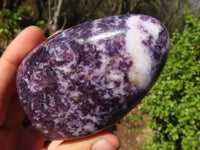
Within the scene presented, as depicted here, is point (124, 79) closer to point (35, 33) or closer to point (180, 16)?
point (35, 33)

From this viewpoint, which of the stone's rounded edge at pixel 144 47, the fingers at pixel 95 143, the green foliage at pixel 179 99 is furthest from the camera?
the green foliage at pixel 179 99

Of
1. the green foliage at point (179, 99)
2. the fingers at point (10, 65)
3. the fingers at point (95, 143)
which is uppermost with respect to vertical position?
the fingers at point (10, 65)

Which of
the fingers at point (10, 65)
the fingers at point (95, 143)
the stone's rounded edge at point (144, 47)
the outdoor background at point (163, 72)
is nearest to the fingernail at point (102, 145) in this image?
the fingers at point (95, 143)

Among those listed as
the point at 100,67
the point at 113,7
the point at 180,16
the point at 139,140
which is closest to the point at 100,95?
the point at 100,67

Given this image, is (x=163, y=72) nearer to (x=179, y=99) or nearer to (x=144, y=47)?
(x=179, y=99)

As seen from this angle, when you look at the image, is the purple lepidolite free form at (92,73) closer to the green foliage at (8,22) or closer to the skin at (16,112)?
the skin at (16,112)

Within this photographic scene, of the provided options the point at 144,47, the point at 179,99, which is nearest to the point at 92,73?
the point at 144,47
